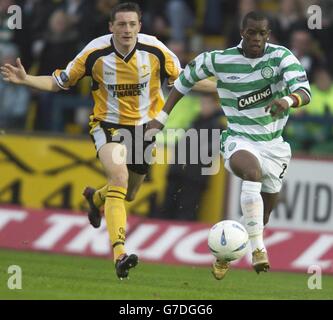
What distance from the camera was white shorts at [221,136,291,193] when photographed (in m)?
11.2

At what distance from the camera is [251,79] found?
1131cm

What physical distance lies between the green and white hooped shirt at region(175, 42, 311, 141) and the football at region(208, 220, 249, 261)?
0.94 metres

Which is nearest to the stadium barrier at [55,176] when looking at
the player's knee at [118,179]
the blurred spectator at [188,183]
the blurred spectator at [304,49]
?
the blurred spectator at [188,183]

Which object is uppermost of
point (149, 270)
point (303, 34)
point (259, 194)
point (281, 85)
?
point (303, 34)

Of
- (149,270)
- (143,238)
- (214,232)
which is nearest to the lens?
(214,232)

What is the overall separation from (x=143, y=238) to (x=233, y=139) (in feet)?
12.0

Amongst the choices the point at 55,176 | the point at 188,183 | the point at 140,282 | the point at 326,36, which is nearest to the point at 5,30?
the point at 55,176

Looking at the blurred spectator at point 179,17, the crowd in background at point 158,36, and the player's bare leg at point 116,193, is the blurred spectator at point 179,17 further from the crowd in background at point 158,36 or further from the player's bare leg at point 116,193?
the player's bare leg at point 116,193

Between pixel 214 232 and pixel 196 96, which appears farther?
pixel 196 96

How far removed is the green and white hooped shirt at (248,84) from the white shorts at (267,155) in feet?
0.24

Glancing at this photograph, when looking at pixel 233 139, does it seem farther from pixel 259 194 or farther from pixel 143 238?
pixel 143 238

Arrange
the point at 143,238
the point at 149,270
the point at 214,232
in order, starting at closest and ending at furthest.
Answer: the point at 214,232 → the point at 149,270 → the point at 143,238
